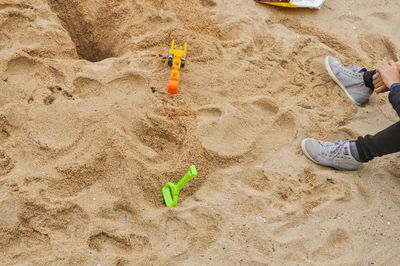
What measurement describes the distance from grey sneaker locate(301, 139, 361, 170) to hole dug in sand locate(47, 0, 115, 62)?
5.33 ft

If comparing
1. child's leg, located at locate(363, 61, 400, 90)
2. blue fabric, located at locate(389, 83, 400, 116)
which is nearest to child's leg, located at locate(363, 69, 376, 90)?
child's leg, located at locate(363, 61, 400, 90)

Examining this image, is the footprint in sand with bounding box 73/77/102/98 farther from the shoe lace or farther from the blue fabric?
the blue fabric

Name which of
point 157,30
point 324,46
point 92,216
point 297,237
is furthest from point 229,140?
point 324,46

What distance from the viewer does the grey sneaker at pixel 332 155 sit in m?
2.21

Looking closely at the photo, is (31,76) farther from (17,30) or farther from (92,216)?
(92,216)

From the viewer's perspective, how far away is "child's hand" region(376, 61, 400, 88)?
213 centimetres

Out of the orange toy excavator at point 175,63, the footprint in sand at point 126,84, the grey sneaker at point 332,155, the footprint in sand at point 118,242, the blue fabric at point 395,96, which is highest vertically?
the blue fabric at point 395,96

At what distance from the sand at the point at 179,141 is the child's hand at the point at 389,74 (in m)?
0.41

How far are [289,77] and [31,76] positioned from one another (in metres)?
1.74

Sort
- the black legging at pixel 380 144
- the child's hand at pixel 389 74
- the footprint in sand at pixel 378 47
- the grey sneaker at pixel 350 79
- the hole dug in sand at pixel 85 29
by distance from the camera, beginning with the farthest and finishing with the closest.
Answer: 1. the footprint in sand at pixel 378 47
2. the hole dug in sand at pixel 85 29
3. the grey sneaker at pixel 350 79
4. the child's hand at pixel 389 74
5. the black legging at pixel 380 144

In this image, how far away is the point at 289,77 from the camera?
107 inches

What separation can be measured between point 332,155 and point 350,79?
0.72 m

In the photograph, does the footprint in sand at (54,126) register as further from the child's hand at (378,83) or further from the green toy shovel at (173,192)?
the child's hand at (378,83)

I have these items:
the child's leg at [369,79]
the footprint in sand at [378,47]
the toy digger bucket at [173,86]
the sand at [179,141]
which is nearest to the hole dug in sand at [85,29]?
the sand at [179,141]
